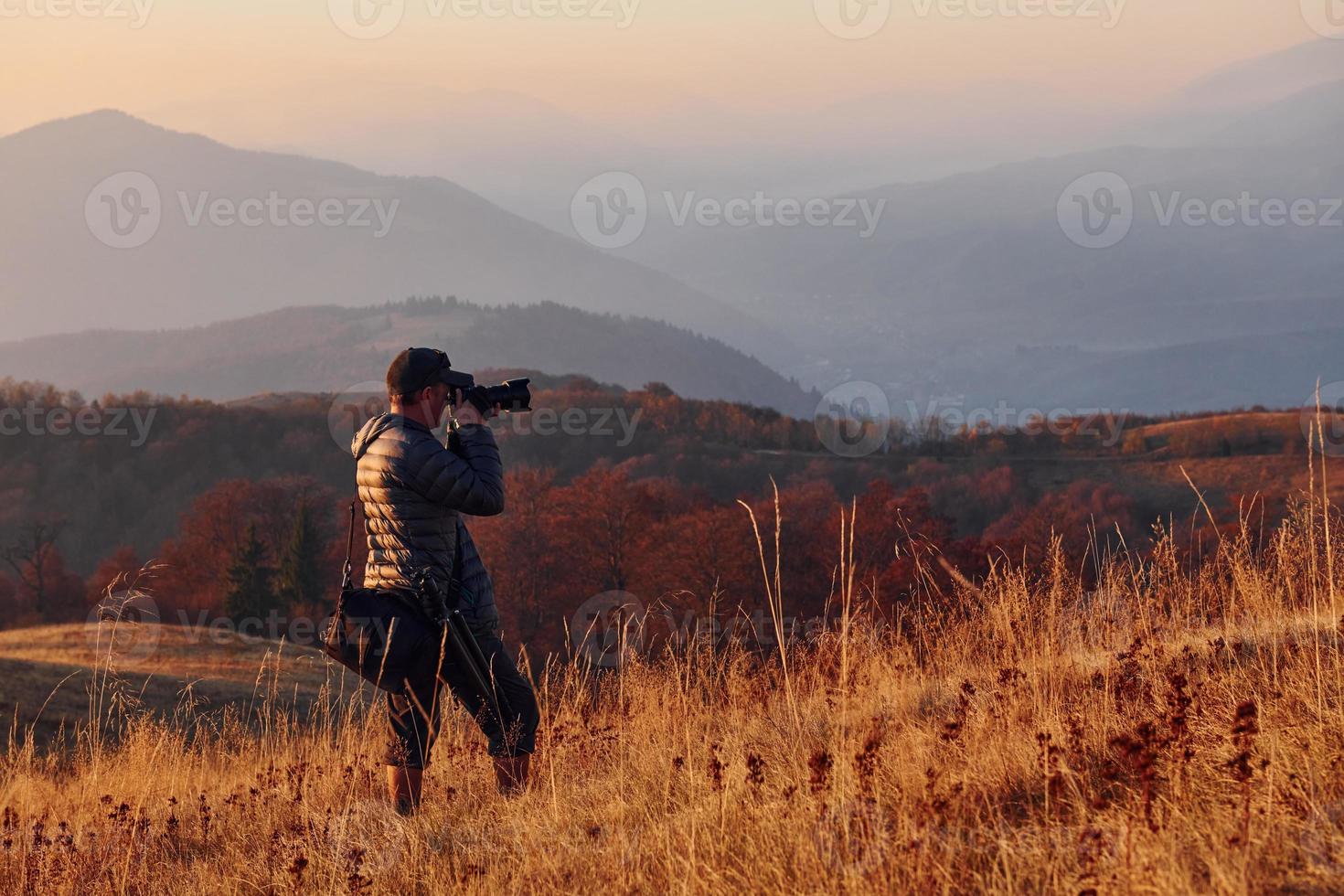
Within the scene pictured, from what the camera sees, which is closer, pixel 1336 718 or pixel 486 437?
pixel 1336 718

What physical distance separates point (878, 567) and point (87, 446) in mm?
82281

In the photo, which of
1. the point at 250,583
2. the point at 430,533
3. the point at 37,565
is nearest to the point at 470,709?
the point at 430,533

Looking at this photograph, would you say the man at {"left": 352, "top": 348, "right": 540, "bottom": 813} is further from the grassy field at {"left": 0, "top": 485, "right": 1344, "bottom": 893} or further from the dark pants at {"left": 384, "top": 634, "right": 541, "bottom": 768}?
the grassy field at {"left": 0, "top": 485, "right": 1344, "bottom": 893}

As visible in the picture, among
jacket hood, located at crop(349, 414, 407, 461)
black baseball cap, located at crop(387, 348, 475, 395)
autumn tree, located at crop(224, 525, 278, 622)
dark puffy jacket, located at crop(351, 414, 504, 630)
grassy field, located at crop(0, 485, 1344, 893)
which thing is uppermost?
black baseball cap, located at crop(387, 348, 475, 395)

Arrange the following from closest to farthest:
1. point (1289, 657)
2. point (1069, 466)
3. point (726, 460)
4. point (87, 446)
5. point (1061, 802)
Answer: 1. point (1061, 802)
2. point (1289, 657)
3. point (1069, 466)
4. point (726, 460)
5. point (87, 446)

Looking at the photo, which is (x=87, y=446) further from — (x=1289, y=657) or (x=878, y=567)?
(x=1289, y=657)

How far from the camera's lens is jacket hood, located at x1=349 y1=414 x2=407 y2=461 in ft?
16.7

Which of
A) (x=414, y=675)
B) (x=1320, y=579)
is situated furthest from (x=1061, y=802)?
(x=1320, y=579)

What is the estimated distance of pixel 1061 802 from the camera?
12.2ft

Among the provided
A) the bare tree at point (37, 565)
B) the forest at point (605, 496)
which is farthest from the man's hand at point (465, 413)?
the bare tree at point (37, 565)

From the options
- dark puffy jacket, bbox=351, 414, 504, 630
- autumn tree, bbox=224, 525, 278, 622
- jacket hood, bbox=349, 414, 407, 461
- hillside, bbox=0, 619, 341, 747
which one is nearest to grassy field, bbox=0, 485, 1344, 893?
dark puffy jacket, bbox=351, 414, 504, 630

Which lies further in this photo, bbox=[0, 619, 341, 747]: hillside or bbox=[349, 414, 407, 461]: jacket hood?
bbox=[0, 619, 341, 747]: hillside

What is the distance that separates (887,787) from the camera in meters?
4.06

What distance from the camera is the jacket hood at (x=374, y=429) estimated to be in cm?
509
